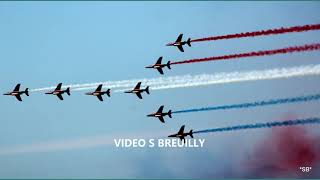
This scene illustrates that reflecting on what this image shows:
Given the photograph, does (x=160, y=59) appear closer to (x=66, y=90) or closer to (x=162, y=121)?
(x=162, y=121)

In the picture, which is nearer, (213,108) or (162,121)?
(213,108)

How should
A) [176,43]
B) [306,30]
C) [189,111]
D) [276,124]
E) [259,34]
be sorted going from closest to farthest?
1. [306,30]
2. [259,34]
3. [276,124]
4. [189,111]
5. [176,43]

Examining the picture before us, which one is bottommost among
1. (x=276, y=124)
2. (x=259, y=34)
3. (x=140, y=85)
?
(x=276, y=124)

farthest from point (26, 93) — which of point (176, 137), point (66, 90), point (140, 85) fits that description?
point (176, 137)

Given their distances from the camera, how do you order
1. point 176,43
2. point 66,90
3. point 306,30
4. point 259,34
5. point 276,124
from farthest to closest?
point 66,90 < point 176,43 < point 276,124 < point 259,34 < point 306,30

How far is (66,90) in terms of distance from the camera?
85875mm

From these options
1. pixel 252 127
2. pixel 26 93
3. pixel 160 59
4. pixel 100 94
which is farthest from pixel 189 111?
pixel 26 93

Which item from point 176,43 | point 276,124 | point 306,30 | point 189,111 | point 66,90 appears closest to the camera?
point 306,30

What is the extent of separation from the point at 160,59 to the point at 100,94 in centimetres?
1029

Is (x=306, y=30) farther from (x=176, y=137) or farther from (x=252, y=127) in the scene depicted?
(x=176, y=137)

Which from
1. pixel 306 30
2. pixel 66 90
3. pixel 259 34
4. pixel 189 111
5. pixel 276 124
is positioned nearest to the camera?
pixel 306 30

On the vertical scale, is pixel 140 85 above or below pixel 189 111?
above

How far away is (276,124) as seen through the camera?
65.4 m

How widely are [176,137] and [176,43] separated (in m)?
11.7
